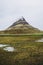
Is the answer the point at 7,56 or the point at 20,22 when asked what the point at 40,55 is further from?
the point at 20,22

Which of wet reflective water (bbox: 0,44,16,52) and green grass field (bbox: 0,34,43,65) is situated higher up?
wet reflective water (bbox: 0,44,16,52)

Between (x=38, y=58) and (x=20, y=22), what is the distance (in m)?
22.9

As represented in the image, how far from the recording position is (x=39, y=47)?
1359cm

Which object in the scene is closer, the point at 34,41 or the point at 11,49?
the point at 11,49

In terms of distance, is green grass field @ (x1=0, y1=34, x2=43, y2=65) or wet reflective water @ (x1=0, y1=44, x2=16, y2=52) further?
wet reflective water @ (x1=0, y1=44, x2=16, y2=52)

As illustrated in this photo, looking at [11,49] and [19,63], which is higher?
[11,49]

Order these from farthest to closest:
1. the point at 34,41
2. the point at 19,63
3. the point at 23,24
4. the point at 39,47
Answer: the point at 23,24
the point at 34,41
the point at 39,47
the point at 19,63

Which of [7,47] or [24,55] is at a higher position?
[7,47]

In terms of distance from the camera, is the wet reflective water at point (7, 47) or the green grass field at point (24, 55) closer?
the green grass field at point (24, 55)

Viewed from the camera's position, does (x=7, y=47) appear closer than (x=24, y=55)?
No

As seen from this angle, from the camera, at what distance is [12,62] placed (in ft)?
41.6

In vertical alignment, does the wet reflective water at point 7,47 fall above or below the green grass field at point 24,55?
above

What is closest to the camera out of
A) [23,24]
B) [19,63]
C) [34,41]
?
[19,63]

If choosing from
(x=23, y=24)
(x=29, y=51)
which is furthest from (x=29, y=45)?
(x=23, y=24)
